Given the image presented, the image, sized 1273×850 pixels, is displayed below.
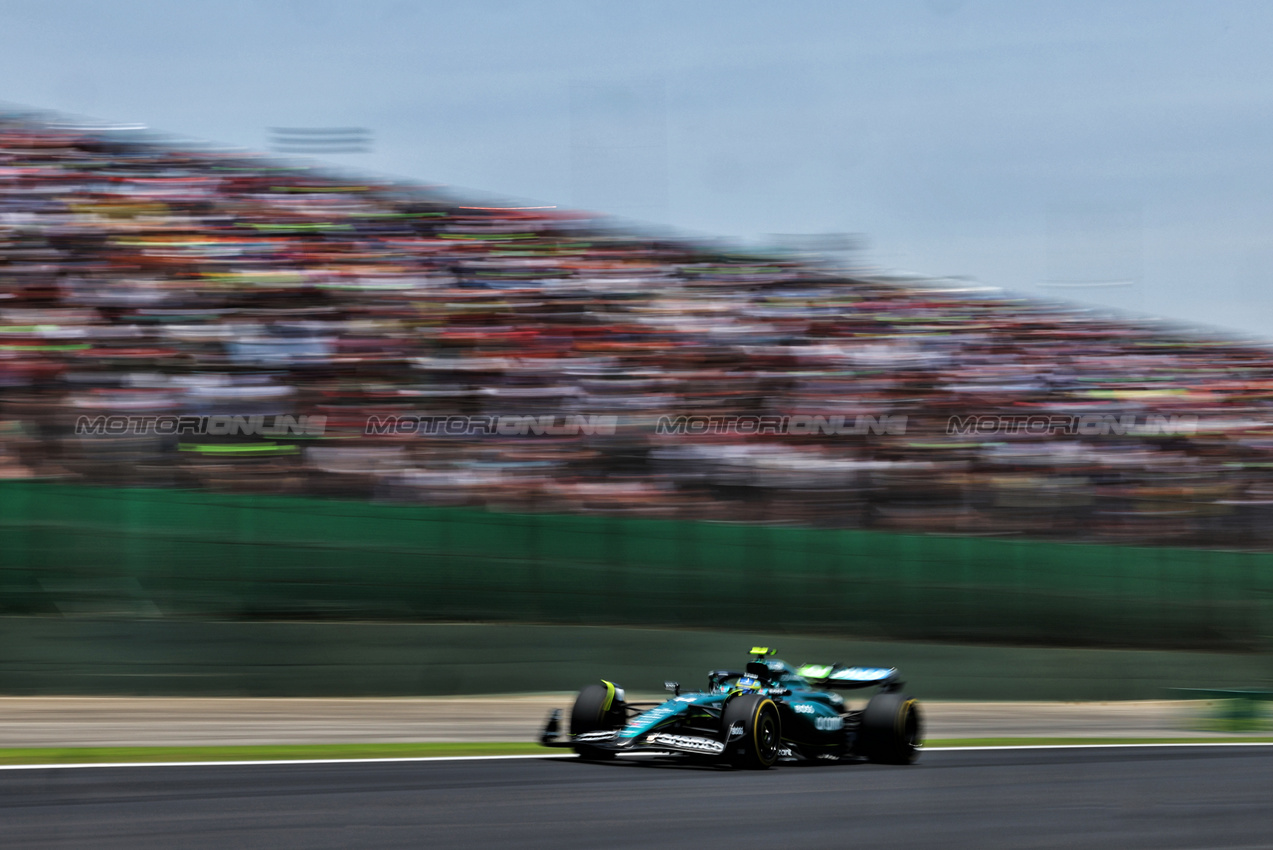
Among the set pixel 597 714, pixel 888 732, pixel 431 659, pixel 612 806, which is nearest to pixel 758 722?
pixel 597 714

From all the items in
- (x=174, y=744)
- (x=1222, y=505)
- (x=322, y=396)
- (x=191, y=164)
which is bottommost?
(x=174, y=744)

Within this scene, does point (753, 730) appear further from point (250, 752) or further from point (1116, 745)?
point (1116, 745)

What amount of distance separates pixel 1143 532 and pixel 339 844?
38.9 feet

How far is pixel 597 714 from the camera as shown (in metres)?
8.83

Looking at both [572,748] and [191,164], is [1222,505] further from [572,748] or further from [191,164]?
[191,164]

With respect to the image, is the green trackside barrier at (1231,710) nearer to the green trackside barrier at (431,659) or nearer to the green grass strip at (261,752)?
the green trackside barrier at (431,659)

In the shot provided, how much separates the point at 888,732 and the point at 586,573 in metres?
3.68

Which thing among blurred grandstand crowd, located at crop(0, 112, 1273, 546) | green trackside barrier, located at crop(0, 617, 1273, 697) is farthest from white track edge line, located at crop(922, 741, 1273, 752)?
blurred grandstand crowd, located at crop(0, 112, 1273, 546)

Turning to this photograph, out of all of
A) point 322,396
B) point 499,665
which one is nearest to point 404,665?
point 499,665

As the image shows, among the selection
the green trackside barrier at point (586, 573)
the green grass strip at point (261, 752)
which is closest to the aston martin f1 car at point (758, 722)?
the green grass strip at point (261, 752)

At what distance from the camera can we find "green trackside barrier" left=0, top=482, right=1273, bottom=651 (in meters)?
10.5

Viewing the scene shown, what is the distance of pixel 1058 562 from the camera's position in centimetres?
1483

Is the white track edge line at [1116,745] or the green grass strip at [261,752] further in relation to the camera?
the white track edge line at [1116,745]

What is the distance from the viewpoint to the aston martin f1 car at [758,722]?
8.63m
